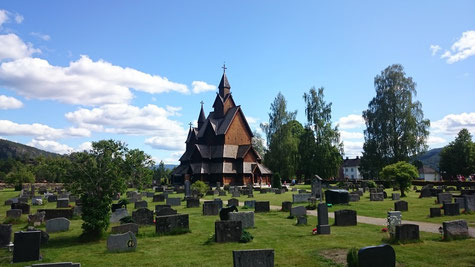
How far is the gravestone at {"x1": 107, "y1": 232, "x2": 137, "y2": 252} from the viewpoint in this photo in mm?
10961

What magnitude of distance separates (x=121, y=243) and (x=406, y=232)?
30.6ft

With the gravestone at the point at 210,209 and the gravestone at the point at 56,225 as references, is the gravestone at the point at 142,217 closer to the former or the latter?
the gravestone at the point at 56,225

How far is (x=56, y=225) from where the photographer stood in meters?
14.9

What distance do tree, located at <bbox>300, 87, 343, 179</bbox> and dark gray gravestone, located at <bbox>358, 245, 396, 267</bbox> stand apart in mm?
47876

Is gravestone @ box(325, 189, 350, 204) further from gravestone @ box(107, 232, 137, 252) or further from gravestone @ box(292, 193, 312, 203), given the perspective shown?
gravestone @ box(107, 232, 137, 252)

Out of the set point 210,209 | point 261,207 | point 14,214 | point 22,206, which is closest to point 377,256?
point 210,209

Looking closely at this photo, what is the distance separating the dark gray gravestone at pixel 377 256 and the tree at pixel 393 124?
45.9m

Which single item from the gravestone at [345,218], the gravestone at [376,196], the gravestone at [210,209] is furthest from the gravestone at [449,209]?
the gravestone at [210,209]

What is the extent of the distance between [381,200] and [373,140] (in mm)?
26251

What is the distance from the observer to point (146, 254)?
34.6 ft

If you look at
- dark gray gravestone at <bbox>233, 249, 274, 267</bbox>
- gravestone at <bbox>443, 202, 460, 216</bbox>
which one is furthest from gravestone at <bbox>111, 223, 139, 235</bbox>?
gravestone at <bbox>443, 202, 460, 216</bbox>

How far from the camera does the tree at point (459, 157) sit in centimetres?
6200

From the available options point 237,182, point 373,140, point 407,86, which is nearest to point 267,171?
point 237,182

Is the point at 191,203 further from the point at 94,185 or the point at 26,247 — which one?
the point at 26,247
